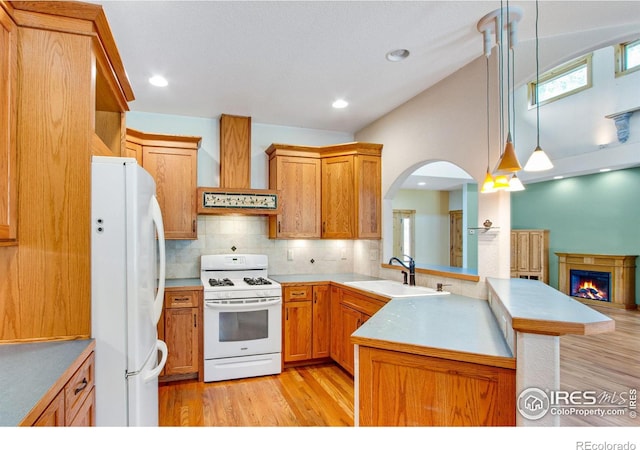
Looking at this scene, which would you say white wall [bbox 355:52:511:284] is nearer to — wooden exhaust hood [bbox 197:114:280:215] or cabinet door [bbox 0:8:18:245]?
wooden exhaust hood [bbox 197:114:280:215]

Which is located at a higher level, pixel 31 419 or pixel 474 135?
pixel 474 135

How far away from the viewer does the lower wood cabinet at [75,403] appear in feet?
3.49

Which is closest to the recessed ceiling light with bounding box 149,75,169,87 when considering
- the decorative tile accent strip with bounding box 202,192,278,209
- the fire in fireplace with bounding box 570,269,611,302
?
the decorative tile accent strip with bounding box 202,192,278,209

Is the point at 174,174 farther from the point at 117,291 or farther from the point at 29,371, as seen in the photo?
the point at 29,371

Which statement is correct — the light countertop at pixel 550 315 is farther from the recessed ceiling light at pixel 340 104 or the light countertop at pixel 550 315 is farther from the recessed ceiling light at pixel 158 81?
the recessed ceiling light at pixel 158 81

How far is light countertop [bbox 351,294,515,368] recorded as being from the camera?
145cm

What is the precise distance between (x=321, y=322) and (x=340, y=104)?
7.24ft

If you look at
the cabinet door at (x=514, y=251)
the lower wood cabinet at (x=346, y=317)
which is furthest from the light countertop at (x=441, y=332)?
the cabinet door at (x=514, y=251)

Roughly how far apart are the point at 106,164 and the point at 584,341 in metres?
5.66

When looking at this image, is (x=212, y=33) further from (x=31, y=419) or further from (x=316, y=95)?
(x=31, y=419)

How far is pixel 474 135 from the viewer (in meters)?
2.58

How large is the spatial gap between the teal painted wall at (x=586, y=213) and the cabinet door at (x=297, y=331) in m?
6.68

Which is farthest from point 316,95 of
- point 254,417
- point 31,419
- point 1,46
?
point 31,419

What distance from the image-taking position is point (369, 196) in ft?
12.5
